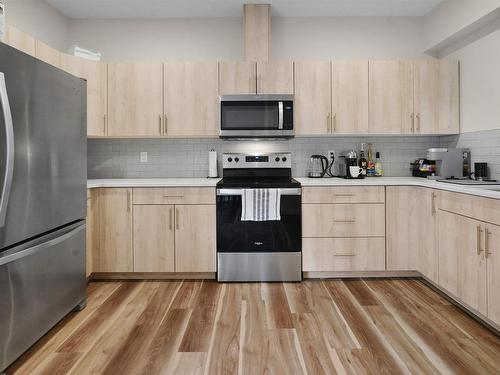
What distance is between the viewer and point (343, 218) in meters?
3.16

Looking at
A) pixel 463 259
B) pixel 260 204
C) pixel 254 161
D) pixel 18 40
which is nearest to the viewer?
pixel 463 259

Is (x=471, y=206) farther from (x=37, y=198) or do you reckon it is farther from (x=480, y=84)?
(x=37, y=198)

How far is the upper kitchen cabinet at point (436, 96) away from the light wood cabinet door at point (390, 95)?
8 centimetres

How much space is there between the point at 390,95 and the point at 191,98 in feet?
6.18

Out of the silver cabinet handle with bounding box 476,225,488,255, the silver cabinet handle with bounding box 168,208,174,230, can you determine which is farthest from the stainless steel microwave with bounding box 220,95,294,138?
the silver cabinet handle with bounding box 476,225,488,255

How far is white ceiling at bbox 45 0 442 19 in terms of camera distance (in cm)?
340

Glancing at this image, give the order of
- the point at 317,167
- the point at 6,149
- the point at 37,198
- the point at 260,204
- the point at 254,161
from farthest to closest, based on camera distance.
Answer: the point at 317,167 < the point at 254,161 < the point at 260,204 < the point at 37,198 < the point at 6,149

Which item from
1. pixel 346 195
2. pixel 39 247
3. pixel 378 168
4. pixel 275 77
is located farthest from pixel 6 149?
pixel 378 168

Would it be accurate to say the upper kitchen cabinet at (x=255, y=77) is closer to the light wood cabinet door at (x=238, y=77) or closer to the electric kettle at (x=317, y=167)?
the light wood cabinet door at (x=238, y=77)

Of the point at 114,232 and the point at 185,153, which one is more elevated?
the point at 185,153

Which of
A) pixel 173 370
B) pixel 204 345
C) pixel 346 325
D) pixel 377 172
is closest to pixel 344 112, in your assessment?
pixel 377 172

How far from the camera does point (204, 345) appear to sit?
2.04 metres

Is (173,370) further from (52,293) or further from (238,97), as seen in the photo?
(238,97)

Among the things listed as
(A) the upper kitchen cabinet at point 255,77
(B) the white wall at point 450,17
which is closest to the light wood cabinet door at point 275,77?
(A) the upper kitchen cabinet at point 255,77
